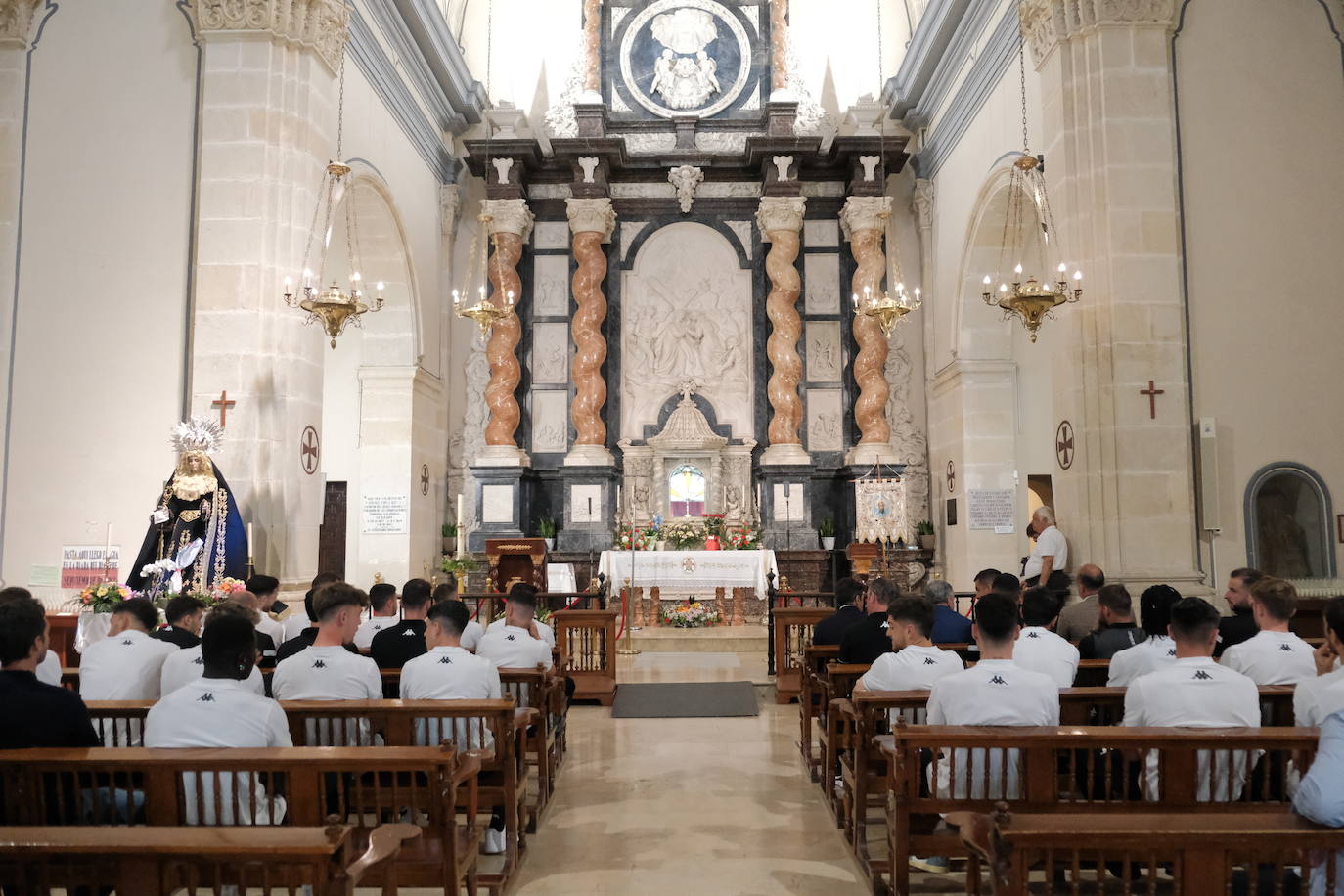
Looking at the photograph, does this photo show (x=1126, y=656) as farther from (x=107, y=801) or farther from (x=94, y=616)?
(x=94, y=616)

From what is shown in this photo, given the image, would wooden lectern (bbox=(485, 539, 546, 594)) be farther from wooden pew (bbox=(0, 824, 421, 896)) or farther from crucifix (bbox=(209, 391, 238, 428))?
wooden pew (bbox=(0, 824, 421, 896))

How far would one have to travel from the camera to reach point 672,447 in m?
14.8

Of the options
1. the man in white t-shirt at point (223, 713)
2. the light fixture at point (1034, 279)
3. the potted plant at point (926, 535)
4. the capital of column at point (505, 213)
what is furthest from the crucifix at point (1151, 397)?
the capital of column at point (505, 213)

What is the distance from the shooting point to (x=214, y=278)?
8.70 metres

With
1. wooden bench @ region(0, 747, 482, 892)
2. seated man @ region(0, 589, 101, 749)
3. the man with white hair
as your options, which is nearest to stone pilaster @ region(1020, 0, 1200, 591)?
the man with white hair

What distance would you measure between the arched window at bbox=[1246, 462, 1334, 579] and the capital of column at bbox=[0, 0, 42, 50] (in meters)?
11.2

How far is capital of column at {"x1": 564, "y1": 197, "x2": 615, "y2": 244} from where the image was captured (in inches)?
593

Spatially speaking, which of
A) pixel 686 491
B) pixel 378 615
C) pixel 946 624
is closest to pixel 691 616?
pixel 686 491

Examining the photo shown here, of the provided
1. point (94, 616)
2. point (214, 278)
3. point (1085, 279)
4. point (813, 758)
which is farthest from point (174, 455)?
point (1085, 279)

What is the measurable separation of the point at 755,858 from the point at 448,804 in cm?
175

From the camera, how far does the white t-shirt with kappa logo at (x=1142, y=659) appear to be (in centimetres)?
447

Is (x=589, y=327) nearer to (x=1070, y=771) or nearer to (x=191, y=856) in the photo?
(x=1070, y=771)

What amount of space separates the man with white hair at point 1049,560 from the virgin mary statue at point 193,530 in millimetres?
6637

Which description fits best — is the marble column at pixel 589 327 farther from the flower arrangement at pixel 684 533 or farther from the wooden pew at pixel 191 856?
the wooden pew at pixel 191 856
